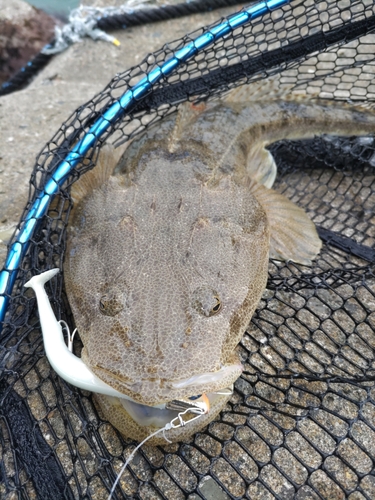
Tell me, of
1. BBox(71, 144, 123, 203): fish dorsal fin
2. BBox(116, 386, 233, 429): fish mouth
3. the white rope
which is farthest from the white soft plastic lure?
the white rope

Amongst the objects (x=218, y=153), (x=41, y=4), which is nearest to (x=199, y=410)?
(x=218, y=153)

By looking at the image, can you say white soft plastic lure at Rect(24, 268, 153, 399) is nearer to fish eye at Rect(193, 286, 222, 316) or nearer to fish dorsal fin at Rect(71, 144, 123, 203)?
fish eye at Rect(193, 286, 222, 316)

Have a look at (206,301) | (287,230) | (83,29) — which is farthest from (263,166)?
(83,29)

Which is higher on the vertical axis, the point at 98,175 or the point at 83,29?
the point at 83,29

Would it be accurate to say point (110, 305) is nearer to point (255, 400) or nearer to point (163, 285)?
point (163, 285)

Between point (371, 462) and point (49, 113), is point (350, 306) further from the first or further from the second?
point (49, 113)

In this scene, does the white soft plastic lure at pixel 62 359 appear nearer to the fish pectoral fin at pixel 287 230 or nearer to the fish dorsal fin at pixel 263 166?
the fish pectoral fin at pixel 287 230

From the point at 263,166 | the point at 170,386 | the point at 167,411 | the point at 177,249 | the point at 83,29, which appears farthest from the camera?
the point at 83,29

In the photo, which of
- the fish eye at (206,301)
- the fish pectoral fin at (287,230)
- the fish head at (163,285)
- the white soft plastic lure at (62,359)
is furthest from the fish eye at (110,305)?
the fish pectoral fin at (287,230)
